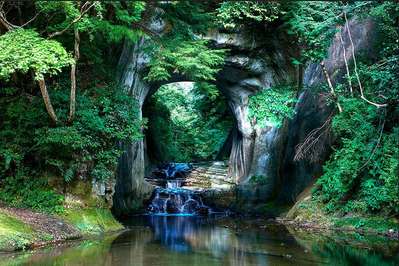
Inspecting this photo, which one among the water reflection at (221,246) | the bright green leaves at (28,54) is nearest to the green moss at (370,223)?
the water reflection at (221,246)

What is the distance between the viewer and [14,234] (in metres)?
8.64

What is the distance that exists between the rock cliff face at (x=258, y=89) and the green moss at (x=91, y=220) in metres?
3.70

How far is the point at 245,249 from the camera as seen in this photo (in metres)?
9.31

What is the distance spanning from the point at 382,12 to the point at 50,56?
8.13 meters

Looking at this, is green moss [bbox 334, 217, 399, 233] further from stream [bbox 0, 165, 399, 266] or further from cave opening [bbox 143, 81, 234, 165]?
cave opening [bbox 143, 81, 234, 165]

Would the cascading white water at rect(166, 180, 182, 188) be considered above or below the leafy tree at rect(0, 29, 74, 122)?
below

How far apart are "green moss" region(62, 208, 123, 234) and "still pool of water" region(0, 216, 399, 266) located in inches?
19.0

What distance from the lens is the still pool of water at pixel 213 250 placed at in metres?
7.79

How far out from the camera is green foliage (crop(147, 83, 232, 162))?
27000 millimetres

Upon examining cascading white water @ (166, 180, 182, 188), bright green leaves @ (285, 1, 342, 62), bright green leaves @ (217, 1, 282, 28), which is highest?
bright green leaves @ (217, 1, 282, 28)

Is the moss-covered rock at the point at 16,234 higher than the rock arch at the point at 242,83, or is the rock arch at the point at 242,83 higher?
the rock arch at the point at 242,83

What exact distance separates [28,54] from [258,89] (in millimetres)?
12453

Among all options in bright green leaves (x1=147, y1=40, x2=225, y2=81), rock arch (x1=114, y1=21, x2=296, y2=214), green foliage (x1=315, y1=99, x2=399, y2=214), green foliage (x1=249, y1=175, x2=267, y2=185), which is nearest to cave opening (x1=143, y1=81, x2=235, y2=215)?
bright green leaves (x1=147, y1=40, x2=225, y2=81)

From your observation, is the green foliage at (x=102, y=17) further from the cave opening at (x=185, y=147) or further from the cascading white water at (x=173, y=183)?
the cascading white water at (x=173, y=183)
